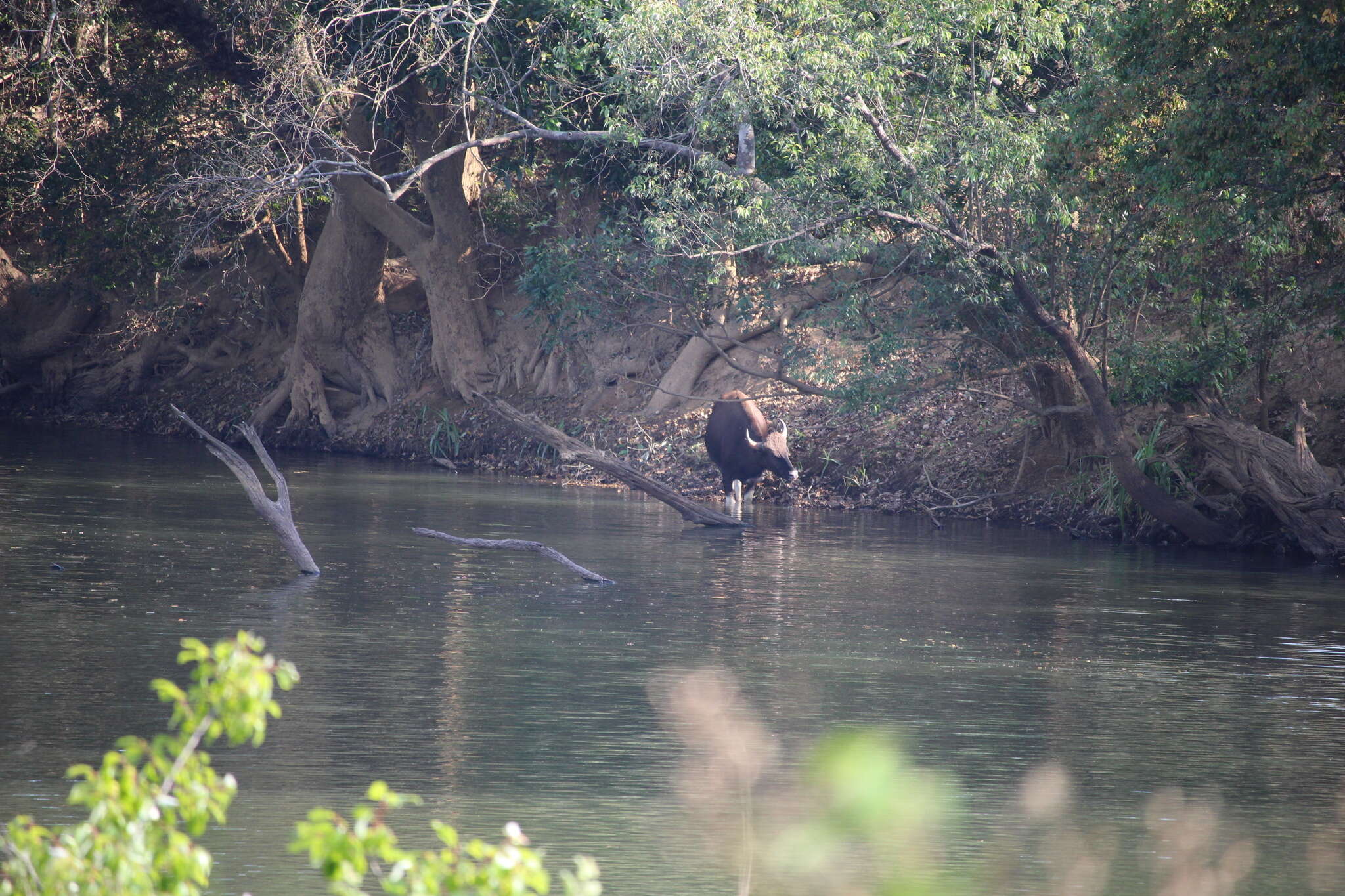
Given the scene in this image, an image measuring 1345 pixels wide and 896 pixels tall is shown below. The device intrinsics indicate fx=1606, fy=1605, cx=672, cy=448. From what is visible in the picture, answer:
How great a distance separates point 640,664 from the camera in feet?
40.4

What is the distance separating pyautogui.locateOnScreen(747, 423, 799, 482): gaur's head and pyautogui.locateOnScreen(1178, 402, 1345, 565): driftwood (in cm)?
707

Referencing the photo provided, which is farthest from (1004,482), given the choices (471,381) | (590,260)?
(471,381)

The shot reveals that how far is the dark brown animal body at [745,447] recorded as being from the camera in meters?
25.5

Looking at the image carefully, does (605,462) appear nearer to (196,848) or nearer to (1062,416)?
(1062,416)

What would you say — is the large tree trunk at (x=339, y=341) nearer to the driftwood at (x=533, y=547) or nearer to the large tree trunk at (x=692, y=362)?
the large tree trunk at (x=692, y=362)

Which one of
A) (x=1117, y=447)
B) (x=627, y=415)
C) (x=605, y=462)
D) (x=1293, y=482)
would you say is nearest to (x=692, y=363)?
(x=627, y=415)

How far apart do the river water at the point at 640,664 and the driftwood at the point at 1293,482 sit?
0.60 m

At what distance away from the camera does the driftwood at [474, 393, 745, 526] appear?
2041 cm

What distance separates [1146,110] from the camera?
16.4 metres

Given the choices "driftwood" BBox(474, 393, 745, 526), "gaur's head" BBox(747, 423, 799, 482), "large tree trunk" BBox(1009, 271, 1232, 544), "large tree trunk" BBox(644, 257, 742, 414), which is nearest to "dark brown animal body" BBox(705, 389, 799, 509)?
"gaur's head" BBox(747, 423, 799, 482)

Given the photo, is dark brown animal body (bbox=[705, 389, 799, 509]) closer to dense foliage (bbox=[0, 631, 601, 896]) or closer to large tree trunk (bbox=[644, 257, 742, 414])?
large tree trunk (bbox=[644, 257, 742, 414])

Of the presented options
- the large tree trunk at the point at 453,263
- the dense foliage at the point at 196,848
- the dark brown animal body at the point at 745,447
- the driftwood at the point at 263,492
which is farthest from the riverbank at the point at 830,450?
the dense foliage at the point at 196,848

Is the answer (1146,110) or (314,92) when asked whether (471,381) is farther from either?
(1146,110)

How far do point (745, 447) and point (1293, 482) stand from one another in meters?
8.68
